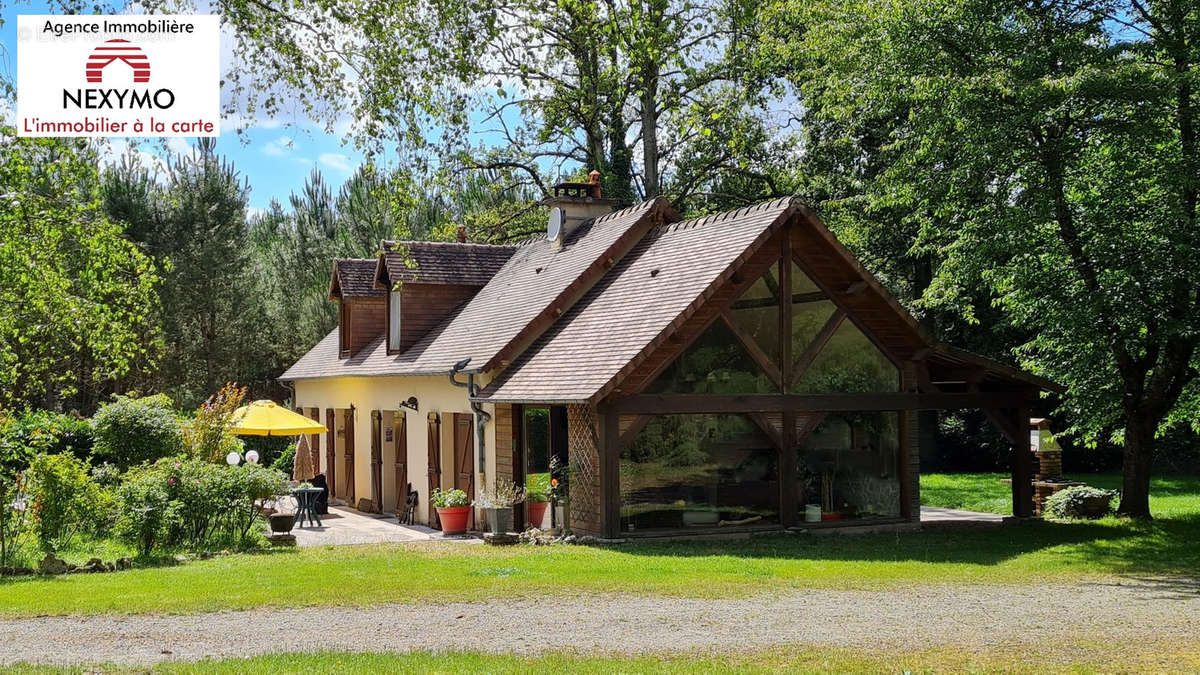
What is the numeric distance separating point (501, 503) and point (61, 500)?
19.9ft

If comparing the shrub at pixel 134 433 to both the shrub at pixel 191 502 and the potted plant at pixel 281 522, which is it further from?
the potted plant at pixel 281 522

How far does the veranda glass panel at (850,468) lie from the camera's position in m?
17.8

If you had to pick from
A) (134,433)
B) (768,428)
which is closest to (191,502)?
(134,433)

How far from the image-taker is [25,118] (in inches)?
463

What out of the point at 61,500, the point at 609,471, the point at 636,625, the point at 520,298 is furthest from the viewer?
the point at 520,298

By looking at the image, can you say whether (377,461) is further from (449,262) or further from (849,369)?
(849,369)

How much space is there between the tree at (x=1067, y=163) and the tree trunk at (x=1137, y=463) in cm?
4

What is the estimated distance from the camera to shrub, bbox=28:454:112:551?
1563 cm

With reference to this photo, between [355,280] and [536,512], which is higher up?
[355,280]

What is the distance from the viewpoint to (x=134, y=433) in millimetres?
20266

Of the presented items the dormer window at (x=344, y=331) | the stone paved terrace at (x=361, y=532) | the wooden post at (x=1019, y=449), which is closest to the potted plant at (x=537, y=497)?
the stone paved terrace at (x=361, y=532)

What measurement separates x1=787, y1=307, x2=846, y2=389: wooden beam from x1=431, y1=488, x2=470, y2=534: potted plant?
5.73 metres

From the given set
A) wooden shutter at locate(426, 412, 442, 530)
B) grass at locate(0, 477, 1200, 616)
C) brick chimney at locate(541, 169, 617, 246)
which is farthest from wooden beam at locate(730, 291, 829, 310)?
brick chimney at locate(541, 169, 617, 246)

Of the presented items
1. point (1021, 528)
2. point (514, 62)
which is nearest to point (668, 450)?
point (1021, 528)
